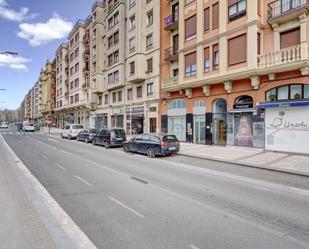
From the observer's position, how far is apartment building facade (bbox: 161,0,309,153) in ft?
49.3

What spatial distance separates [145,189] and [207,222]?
2.87 metres

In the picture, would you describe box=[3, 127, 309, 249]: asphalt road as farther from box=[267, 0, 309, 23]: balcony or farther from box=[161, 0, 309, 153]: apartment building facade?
box=[267, 0, 309, 23]: balcony

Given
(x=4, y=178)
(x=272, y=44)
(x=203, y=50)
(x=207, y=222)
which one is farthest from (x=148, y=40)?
(x=207, y=222)

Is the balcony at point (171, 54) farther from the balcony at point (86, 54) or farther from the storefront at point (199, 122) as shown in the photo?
the balcony at point (86, 54)

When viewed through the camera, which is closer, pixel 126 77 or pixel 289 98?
pixel 289 98

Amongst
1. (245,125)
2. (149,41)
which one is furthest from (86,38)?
(245,125)

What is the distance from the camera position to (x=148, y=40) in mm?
28719

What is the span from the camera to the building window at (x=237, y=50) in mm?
17328

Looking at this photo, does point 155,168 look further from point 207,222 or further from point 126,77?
point 126,77

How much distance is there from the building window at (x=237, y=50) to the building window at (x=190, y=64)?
383cm

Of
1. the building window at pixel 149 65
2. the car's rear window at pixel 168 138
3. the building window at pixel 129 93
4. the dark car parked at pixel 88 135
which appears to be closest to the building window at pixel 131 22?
the building window at pixel 149 65

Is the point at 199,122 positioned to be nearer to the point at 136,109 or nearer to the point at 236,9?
the point at 236,9

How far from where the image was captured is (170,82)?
79.8 ft

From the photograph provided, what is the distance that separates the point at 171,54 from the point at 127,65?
836 cm
